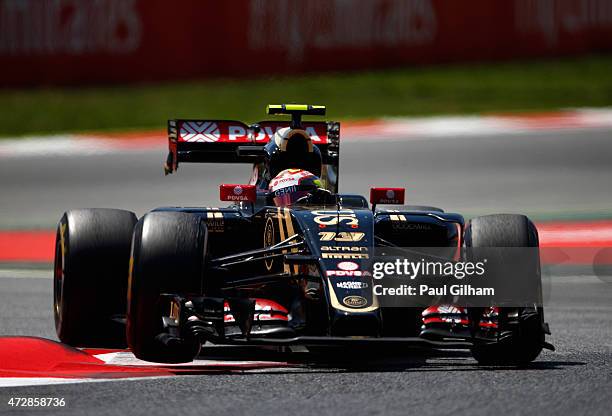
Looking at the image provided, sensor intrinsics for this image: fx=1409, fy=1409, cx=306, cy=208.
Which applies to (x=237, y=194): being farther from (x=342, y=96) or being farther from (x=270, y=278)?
(x=342, y=96)

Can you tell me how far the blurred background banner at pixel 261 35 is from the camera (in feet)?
69.9

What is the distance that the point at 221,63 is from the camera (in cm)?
2203

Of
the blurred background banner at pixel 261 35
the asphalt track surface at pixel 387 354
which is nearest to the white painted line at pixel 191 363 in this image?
the asphalt track surface at pixel 387 354

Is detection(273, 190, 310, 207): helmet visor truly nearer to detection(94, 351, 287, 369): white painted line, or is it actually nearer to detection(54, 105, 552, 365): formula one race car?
detection(54, 105, 552, 365): formula one race car

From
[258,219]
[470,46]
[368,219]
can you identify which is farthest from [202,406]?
[470,46]

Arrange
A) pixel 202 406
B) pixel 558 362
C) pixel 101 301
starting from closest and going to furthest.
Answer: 1. pixel 202 406
2. pixel 558 362
3. pixel 101 301

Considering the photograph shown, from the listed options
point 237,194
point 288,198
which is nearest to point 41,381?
point 237,194

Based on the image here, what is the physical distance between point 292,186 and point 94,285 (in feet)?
4.62

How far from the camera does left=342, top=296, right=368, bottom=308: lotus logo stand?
273 inches

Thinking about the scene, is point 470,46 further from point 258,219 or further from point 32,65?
point 258,219

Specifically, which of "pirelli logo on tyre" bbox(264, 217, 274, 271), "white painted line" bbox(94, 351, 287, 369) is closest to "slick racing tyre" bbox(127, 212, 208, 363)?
"white painted line" bbox(94, 351, 287, 369)

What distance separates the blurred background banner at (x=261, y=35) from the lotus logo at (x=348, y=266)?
14.5m

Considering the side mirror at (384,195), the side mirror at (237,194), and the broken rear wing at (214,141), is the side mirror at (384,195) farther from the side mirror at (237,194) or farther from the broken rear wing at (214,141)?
the broken rear wing at (214,141)

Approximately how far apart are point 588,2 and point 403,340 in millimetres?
15735
